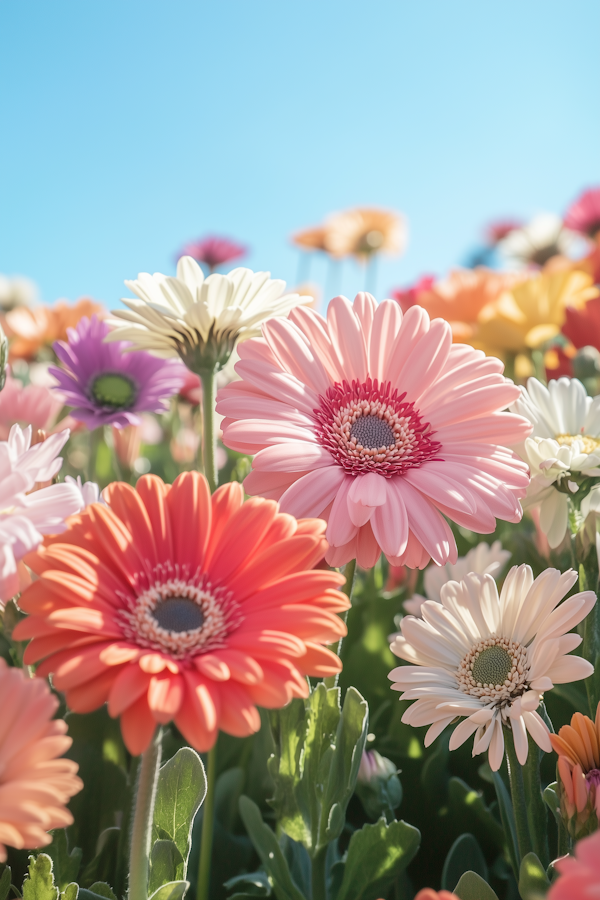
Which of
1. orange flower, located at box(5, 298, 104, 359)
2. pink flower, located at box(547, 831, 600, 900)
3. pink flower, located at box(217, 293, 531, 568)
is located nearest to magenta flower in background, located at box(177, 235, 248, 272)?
orange flower, located at box(5, 298, 104, 359)

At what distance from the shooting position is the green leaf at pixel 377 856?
53 cm

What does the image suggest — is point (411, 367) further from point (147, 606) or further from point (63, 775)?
point (63, 775)

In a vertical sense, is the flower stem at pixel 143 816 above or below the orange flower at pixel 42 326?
below

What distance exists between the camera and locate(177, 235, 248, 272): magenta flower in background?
2.78 metres

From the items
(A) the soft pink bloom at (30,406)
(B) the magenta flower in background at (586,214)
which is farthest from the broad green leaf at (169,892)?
(B) the magenta flower in background at (586,214)

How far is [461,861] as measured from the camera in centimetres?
57

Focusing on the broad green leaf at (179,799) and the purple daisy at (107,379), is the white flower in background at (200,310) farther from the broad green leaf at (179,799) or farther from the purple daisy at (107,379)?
the broad green leaf at (179,799)

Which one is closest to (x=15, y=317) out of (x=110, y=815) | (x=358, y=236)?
(x=110, y=815)

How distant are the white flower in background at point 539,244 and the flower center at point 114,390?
206cm

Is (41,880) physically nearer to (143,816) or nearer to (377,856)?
(143,816)

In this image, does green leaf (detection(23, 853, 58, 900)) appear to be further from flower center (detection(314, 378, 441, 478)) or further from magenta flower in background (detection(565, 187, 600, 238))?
magenta flower in background (detection(565, 187, 600, 238))

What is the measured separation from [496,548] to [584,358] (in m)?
0.29

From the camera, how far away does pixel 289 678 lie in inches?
13.6

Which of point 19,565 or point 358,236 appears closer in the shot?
point 19,565
